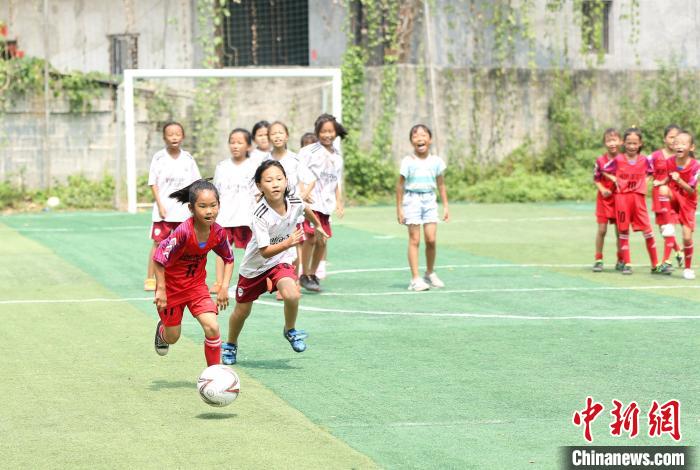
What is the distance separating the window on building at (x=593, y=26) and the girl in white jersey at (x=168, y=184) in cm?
1810

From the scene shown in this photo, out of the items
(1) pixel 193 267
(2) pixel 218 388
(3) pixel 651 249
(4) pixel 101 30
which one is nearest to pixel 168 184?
(1) pixel 193 267

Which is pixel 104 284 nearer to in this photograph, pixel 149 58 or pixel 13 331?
pixel 13 331

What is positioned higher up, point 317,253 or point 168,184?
point 168,184

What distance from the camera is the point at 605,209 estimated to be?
15070 millimetres

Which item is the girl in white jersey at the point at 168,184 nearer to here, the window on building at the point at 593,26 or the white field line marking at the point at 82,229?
the white field line marking at the point at 82,229

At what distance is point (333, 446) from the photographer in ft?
21.7

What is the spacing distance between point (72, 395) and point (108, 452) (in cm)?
154

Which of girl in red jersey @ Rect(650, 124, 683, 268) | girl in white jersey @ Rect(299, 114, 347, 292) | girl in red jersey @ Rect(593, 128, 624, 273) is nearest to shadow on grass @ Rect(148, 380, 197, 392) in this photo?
girl in white jersey @ Rect(299, 114, 347, 292)

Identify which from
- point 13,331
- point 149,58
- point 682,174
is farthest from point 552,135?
point 13,331

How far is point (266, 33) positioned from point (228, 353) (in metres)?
22.5

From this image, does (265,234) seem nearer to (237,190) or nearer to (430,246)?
(237,190)

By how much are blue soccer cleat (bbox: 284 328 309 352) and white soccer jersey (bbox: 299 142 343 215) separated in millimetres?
4645

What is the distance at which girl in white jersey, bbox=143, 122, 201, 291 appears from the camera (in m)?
13.2

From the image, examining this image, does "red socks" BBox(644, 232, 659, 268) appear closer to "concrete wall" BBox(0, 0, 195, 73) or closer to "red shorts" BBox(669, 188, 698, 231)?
"red shorts" BBox(669, 188, 698, 231)
